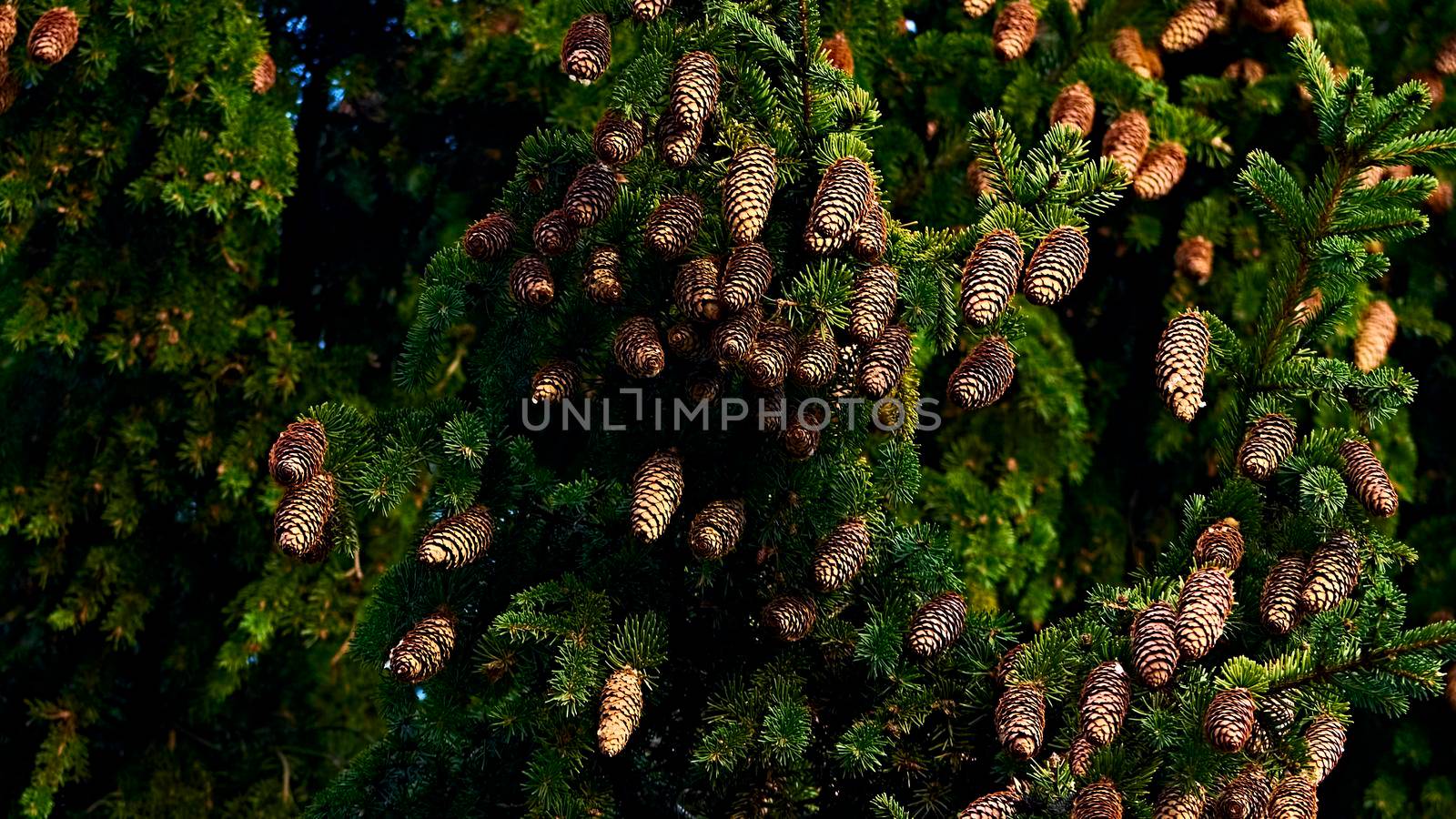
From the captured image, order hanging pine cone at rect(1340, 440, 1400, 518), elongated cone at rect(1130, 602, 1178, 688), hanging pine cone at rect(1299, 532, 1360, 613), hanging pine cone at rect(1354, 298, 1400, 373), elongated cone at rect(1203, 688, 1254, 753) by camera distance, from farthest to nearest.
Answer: hanging pine cone at rect(1354, 298, 1400, 373) < hanging pine cone at rect(1340, 440, 1400, 518) < hanging pine cone at rect(1299, 532, 1360, 613) < elongated cone at rect(1130, 602, 1178, 688) < elongated cone at rect(1203, 688, 1254, 753)

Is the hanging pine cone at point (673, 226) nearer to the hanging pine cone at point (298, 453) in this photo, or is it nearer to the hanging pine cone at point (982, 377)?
the hanging pine cone at point (982, 377)

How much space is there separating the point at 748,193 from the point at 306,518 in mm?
670

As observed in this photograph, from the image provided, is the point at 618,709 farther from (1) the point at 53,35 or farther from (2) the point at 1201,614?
(1) the point at 53,35

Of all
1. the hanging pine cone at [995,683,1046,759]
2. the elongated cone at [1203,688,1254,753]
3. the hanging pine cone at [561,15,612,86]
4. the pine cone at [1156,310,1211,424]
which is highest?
the hanging pine cone at [561,15,612,86]

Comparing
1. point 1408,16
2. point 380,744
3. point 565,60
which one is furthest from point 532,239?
point 1408,16

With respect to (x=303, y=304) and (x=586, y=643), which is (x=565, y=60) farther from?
(x=303, y=304)

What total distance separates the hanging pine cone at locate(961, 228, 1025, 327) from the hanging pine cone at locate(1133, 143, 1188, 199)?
3.89ft

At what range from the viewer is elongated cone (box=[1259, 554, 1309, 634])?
178cm

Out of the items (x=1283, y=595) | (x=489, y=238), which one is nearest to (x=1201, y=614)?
(x=1283, y=595)

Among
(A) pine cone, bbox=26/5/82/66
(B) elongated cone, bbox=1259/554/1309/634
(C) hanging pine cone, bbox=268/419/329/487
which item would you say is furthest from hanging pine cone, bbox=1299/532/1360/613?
(A) pine cone, bbox=26/5/82/66

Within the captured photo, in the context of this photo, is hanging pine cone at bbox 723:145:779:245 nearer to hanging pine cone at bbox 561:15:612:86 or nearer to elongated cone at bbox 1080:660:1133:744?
hanging pine cone at bbox 561:15:612:86

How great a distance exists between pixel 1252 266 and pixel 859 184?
2044mm

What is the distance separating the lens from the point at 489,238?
194cm

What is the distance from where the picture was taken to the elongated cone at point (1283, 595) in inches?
69.9
